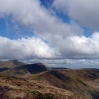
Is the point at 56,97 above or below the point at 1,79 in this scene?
below

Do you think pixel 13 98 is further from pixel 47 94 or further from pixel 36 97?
pixel 47 94

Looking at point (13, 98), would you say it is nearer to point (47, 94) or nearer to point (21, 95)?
point (21, 95)

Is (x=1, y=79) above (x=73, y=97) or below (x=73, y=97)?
above

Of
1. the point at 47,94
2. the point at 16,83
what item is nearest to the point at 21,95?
the point at 47,94

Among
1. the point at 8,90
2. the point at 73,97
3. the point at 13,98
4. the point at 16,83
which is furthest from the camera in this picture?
the point at 16,83

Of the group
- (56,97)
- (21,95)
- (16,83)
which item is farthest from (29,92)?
(16,83)

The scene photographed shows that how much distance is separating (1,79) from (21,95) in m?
33.4

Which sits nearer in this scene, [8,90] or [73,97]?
[8,90]

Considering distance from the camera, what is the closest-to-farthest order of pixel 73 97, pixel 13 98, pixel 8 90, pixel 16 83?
pixel 13 98 → pixel 8 90 → pixel 73 97 → pixel 16 83

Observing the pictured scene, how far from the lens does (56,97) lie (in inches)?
4584

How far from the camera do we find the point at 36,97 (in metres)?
108

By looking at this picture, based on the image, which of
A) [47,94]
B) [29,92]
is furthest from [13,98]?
[47,94]

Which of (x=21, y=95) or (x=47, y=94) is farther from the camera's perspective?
(x=47, y=94)

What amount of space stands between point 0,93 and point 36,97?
18235 mm
